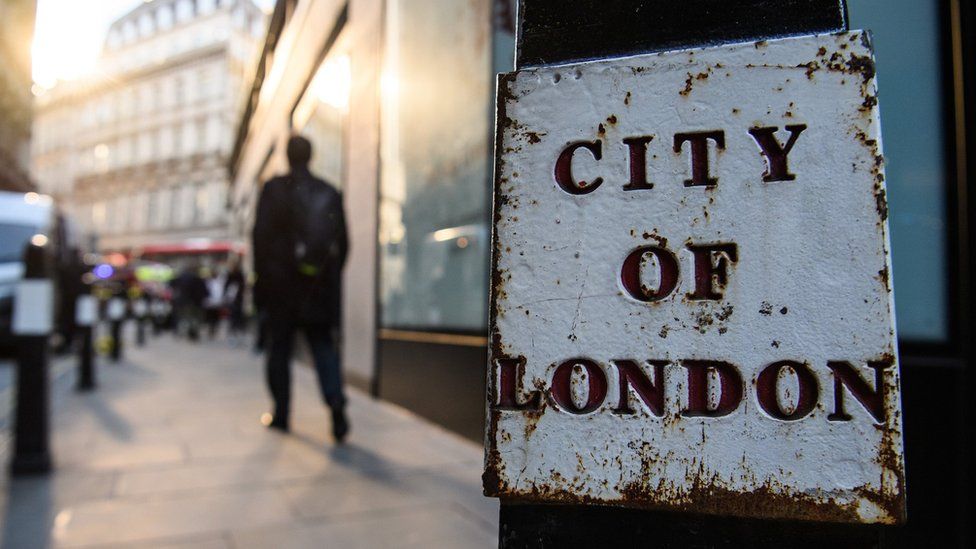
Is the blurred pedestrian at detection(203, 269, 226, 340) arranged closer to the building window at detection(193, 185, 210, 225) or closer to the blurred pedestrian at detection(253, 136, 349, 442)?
the blurred pedestrian at detection(253, 136, 349, 442)

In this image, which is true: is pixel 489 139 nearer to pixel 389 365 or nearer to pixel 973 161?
pixel 389 365

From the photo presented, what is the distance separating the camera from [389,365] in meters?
5.43

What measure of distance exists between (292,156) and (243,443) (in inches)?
70.6

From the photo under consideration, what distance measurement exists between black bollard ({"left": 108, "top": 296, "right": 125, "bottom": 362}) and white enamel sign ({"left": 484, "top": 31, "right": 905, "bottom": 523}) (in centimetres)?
808

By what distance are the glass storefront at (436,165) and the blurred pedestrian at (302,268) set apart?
2.90ft

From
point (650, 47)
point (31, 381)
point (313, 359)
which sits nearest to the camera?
point (650, 47)

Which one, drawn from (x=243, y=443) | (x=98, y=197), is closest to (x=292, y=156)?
(x=243, y=443)

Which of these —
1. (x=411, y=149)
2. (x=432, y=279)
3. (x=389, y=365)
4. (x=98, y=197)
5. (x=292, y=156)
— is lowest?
(x=389, y=365)

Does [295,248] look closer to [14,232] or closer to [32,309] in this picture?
[32,309]

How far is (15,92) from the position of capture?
2588cm

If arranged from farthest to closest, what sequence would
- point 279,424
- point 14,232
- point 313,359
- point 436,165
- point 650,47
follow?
point 14,232 → point 436,165 → point 279,424 → point 313,359 → point 650,47

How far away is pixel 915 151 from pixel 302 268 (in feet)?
10.4

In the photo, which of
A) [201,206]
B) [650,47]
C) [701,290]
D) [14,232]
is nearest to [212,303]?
[14,232]

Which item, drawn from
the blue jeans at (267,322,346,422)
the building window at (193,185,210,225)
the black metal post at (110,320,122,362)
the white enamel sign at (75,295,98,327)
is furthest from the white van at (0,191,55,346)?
the building window at (193,185,210,225)
